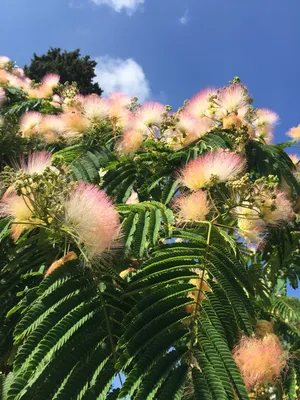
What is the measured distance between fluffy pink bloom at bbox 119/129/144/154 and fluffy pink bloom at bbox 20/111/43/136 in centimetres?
89

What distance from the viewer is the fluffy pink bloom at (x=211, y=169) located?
8.09 feet

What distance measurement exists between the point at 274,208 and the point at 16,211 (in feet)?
4.01

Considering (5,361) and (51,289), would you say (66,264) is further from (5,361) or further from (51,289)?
(5,361)

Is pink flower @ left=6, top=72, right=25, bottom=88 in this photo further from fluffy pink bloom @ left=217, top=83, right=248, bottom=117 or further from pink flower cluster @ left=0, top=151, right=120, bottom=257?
pink flower cluster @ left=0, top=151, right=120, bottom=257

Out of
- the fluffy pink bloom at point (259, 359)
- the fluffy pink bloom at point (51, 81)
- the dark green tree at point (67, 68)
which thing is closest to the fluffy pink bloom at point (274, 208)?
the fluffy pink bloom at point (259, 359)

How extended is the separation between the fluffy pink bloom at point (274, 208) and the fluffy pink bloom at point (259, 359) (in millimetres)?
653

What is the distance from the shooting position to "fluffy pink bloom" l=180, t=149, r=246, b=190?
8.09 feet

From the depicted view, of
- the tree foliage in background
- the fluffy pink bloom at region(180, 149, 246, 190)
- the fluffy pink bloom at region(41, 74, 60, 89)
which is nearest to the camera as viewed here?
the tree foliage in background

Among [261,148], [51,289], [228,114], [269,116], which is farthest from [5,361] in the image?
[269,116]

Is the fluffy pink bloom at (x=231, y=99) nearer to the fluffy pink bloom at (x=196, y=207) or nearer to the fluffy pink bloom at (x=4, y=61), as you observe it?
the fluffy pink bloom at (x=196, y=207)

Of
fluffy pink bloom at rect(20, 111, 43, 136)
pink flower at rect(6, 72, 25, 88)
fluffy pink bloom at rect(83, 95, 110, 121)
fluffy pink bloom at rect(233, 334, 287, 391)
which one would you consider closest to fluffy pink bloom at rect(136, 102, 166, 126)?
fluffy pink bloom at rect(83, 95, 110, 121)

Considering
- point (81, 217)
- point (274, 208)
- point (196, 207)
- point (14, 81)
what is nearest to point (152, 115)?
point (196, 207)

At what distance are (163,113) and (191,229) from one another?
125 cm

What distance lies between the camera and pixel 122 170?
10.2 feet
